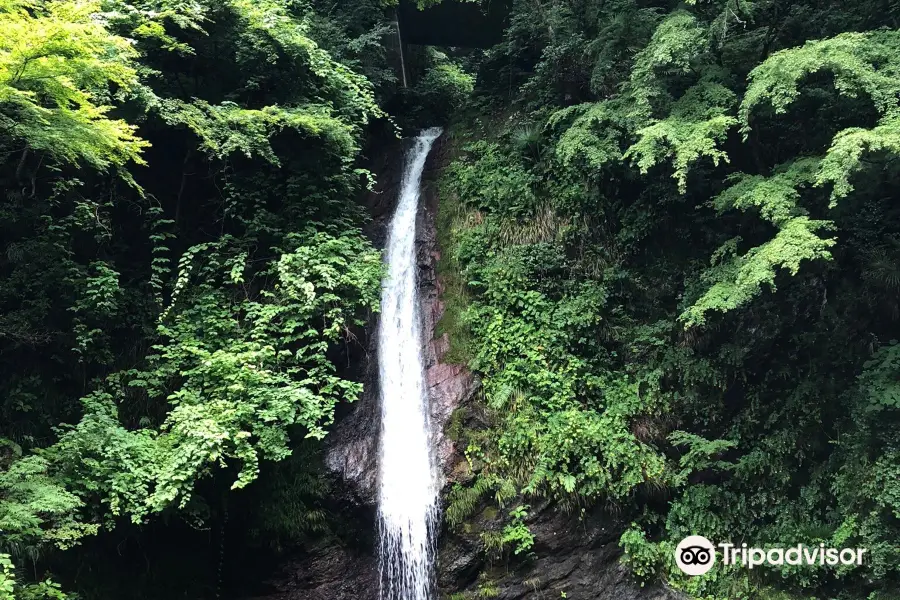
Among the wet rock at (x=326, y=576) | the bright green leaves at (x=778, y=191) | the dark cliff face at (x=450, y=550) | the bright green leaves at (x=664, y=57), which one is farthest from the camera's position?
the wet rock at (x=326, y=576)

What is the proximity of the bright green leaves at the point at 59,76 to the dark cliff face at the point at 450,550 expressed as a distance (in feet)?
15.6

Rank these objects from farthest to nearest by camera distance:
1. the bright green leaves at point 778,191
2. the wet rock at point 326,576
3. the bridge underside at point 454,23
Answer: the bridge underside at point 454,23
the wet rock at point 326,576
the bright green leaves at point 778,191

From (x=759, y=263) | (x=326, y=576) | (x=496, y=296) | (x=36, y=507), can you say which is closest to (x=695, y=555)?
(x=759, y=263)

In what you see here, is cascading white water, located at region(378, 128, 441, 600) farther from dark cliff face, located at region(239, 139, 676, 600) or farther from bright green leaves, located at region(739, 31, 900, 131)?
bright green leaves, located at region(739, 31, 900, 131)

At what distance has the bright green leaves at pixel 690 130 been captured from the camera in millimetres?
6629

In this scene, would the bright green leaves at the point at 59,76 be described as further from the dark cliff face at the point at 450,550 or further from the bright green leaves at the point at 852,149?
the bright green leaves at the point at 852,149

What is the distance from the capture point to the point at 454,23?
15.5 metres

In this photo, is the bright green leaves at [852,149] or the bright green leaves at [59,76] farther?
the bright green leaves at [852,149]

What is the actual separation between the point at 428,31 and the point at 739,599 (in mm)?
15399

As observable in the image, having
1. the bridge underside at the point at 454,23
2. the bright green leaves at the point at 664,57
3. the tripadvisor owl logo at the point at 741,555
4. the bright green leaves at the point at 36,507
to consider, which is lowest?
the tripadvisor owl logo at the point at 741,555

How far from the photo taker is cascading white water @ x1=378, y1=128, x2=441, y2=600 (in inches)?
288

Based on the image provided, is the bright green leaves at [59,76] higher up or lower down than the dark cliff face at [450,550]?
higher up

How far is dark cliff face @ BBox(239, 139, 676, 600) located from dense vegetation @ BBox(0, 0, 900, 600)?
0.76 ft

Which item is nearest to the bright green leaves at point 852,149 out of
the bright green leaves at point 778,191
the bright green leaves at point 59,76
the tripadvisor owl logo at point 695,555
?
the bright green leaves at point 778,191
